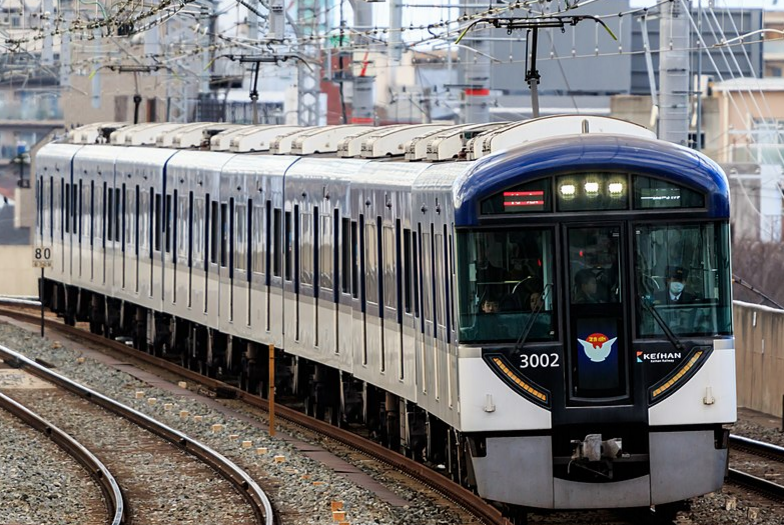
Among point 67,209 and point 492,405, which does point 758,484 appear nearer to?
point 492,405

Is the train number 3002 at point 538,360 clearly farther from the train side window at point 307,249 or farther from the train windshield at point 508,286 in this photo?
the train side window at point 307,249

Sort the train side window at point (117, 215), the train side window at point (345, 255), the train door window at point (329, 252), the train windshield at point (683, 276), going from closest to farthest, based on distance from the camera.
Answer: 1. the train windshield at point (683, 276)
2. the train side window at point (345, 255)
3. the train door window at point (329, 252)
4. the train side window at point (117, 215)

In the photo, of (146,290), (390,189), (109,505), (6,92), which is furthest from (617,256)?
(6,92)

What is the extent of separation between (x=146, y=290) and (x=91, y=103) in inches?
1495

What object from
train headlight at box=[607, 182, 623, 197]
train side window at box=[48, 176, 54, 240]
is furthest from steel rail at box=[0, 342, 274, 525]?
train side window at box=[48, 176, 54, 240]

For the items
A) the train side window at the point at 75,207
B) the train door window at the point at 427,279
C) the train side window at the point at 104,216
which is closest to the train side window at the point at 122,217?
the train side window at the point at 104,216

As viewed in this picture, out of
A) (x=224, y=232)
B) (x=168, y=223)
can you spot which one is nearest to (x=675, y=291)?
(x=224, y=232)

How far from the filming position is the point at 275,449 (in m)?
16.4

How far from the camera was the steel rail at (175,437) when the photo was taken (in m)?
13.6

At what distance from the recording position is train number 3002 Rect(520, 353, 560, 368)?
1102 centimetres

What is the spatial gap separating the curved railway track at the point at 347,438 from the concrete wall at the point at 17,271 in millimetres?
20210

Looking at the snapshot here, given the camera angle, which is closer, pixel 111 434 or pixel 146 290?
pixel 111 434

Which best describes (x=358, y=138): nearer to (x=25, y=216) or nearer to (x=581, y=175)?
(x=581, y=175)

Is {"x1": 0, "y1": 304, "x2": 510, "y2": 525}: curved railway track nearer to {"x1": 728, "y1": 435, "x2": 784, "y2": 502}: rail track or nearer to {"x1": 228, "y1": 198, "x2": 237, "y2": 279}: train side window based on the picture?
{"x1": 228, "y1": 198, "x2": 237, "y2": 279}: train side window
